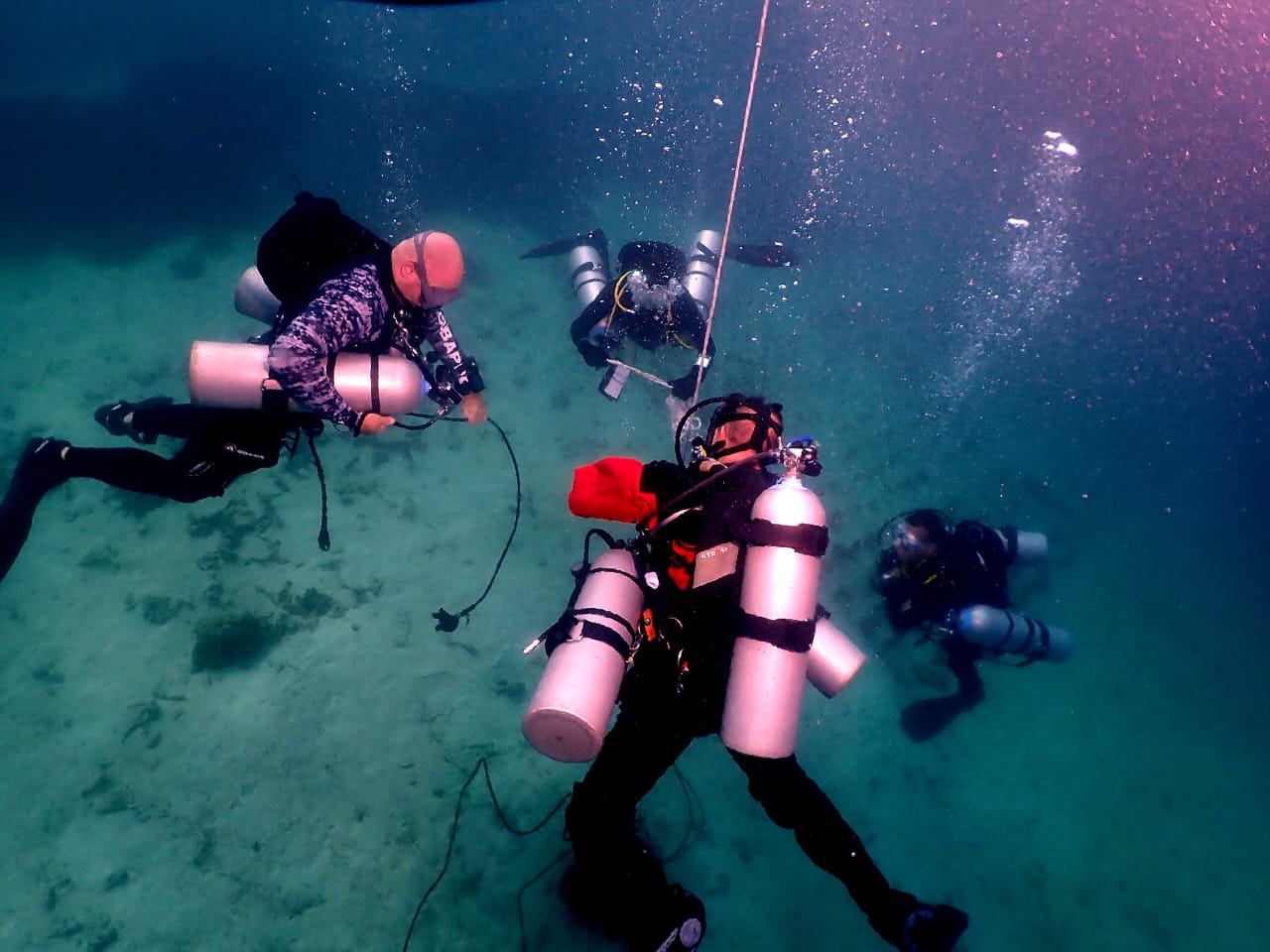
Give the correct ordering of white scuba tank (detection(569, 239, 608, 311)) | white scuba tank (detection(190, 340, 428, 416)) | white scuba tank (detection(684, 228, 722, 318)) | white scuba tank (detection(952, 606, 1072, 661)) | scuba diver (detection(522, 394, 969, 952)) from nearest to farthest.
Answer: scuba diver (detection(522, 394, 969, 952)) < white scuba tank (detection(190, 340, 428, 416)) < white scuba tank (detection(952, 606, 1072, 661)) < white scuba tank (detection(569, 239, 608, 311)) < white scuba tank (detection(684, 228, 722, 318))

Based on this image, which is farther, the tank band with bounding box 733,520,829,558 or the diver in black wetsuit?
the diver in black wetsuit

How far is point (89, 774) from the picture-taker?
18.7 ft

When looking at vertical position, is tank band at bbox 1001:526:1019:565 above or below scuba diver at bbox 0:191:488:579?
below

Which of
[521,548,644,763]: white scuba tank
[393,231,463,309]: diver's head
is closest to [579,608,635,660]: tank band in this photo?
[521,548,644,763]: white scuba tank

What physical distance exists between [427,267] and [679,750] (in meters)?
4.15

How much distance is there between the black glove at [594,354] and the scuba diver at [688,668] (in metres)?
4.92

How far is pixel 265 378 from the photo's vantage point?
4.48 meters

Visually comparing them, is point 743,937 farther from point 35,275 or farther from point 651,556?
point 35,275

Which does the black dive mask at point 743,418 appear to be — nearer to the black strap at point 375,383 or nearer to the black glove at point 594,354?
the black strap at point 375,383

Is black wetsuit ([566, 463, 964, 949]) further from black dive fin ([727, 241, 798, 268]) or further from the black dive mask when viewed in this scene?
black dive fin ([727, 241, 798, 268])

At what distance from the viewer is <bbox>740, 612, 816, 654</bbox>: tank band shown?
3465 mm

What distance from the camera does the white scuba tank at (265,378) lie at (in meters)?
4.44

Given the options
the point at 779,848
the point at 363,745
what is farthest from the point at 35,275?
the point at 779,848

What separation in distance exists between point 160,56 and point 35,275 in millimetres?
11749
